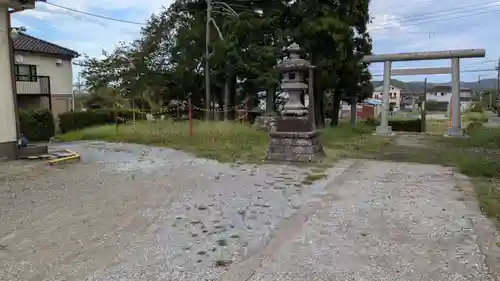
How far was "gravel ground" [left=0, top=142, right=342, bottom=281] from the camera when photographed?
326 centimetres

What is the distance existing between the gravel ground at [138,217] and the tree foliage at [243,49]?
8189mm

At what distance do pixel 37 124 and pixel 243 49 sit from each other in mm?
8781

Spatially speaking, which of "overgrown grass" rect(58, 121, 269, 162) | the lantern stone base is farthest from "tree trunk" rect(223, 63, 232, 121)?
the lantern stone base

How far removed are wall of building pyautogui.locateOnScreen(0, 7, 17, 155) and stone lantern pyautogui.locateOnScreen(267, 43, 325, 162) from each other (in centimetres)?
515

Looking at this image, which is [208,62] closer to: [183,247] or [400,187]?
[400,187]

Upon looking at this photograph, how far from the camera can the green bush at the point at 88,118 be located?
19.3 m

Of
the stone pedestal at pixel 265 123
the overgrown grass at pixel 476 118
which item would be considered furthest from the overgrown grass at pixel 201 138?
the overgrown grass at pixel 476 118

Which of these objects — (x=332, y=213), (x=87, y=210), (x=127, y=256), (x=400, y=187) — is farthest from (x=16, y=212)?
(x=400, y=187)

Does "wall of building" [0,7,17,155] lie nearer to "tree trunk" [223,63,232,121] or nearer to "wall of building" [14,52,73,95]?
"tree trunk" [223,63,232,121]

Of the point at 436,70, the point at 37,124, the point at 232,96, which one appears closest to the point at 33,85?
the point at 37,124

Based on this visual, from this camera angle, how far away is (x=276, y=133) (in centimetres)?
877

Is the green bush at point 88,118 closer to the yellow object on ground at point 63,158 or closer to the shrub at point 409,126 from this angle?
the yellow object on ground at point 63,158

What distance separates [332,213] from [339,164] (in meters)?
3.64

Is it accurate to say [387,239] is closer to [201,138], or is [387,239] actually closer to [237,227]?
[237,227]
